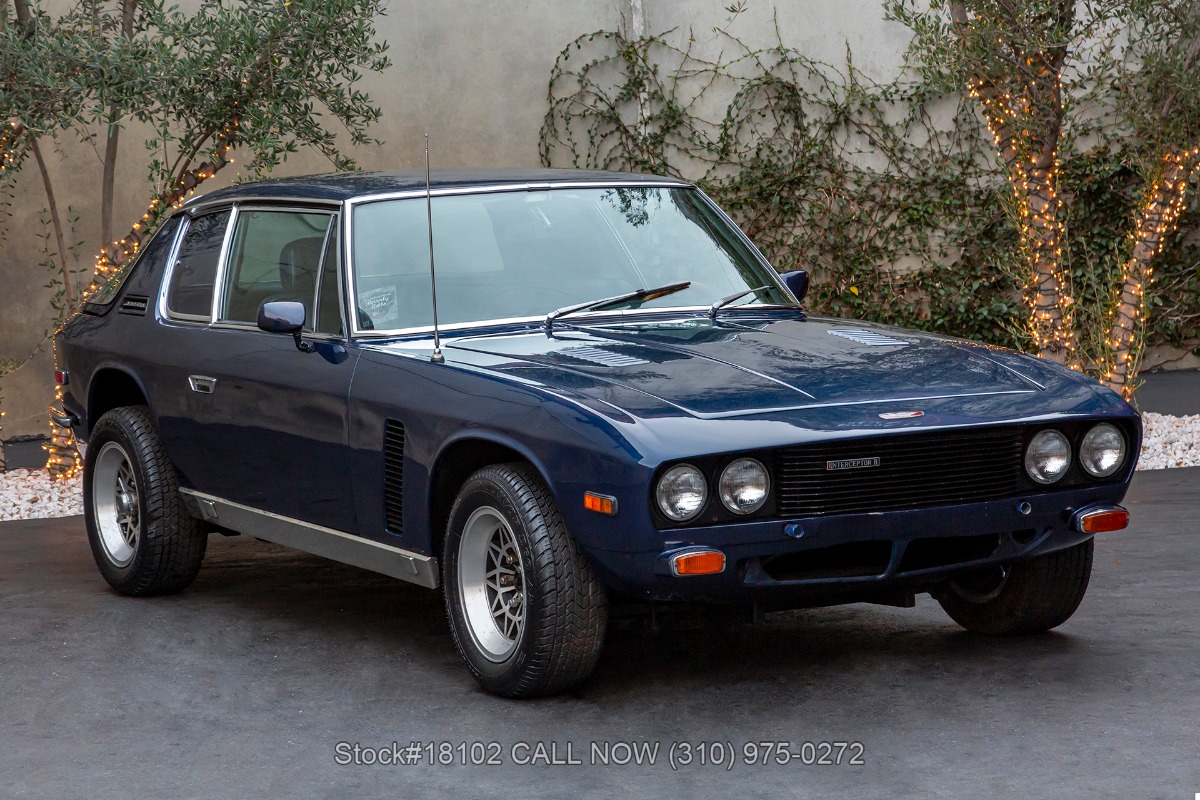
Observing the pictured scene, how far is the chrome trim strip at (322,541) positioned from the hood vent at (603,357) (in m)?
0.80

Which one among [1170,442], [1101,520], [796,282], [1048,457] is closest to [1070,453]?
[1048,457]

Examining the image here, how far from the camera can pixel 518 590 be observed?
4.75 meters

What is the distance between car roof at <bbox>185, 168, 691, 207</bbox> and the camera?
5.81 m

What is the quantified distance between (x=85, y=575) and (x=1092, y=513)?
4634 millimetres

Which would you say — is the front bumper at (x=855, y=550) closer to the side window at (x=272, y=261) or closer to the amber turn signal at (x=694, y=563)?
the amber turn signal at (x=694, y=563)

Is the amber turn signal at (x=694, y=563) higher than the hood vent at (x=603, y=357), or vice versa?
the hood vent at (x=603, y=357)

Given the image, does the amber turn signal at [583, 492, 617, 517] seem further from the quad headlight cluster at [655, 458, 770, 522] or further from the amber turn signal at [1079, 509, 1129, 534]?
the amber turn signal at [1079, 509, 1129, 534]

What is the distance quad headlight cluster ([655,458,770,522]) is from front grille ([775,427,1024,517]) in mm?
69

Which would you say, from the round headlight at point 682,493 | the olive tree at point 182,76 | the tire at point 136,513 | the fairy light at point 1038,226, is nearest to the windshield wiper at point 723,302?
the round headlight at point 682,493

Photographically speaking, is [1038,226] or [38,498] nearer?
[38,498]

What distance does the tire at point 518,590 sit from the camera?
4496 millimetres

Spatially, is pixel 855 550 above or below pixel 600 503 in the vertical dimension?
below

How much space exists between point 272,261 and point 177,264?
0.79 metres

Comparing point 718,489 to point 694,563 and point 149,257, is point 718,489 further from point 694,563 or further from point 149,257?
point 149,257
